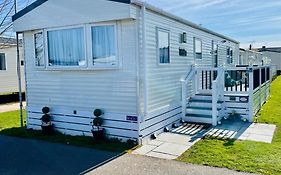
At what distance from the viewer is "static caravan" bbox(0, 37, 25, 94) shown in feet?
55.7

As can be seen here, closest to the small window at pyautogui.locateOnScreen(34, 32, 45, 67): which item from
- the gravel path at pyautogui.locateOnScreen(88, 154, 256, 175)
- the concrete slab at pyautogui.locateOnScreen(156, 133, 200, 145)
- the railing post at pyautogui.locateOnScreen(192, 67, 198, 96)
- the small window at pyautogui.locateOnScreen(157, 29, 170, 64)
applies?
the small window at pyautogui.locateOnScreen(157, 29, 170, 64)

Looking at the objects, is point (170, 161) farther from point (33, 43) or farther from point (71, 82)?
point (33, 43)

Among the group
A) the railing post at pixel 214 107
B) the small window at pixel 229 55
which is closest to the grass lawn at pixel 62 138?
the railing post at pixel 214 107

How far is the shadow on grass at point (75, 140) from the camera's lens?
251 inches

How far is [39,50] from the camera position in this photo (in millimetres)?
8141

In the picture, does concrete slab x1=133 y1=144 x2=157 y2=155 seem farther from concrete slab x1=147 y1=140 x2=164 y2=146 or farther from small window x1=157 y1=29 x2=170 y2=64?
small window x1=157 y1=29 x2=170 y2=64

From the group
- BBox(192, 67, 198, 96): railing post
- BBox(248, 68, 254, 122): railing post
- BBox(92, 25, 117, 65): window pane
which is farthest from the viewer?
BBox(192, 67, 198, 96): railing post

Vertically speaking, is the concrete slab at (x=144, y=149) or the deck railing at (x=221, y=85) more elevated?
the deck railing at (x=221, y=85)

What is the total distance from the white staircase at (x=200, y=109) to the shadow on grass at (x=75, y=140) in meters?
2.76

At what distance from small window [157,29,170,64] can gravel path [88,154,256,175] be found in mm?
3160

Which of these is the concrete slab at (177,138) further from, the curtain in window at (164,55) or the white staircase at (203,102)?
the curtain in window at (164,55)

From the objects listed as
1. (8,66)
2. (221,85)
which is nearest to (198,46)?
(221,85)

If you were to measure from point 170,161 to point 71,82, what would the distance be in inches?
142

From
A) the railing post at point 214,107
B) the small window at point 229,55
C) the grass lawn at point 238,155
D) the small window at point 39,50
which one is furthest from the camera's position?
the small window at point 229,55
